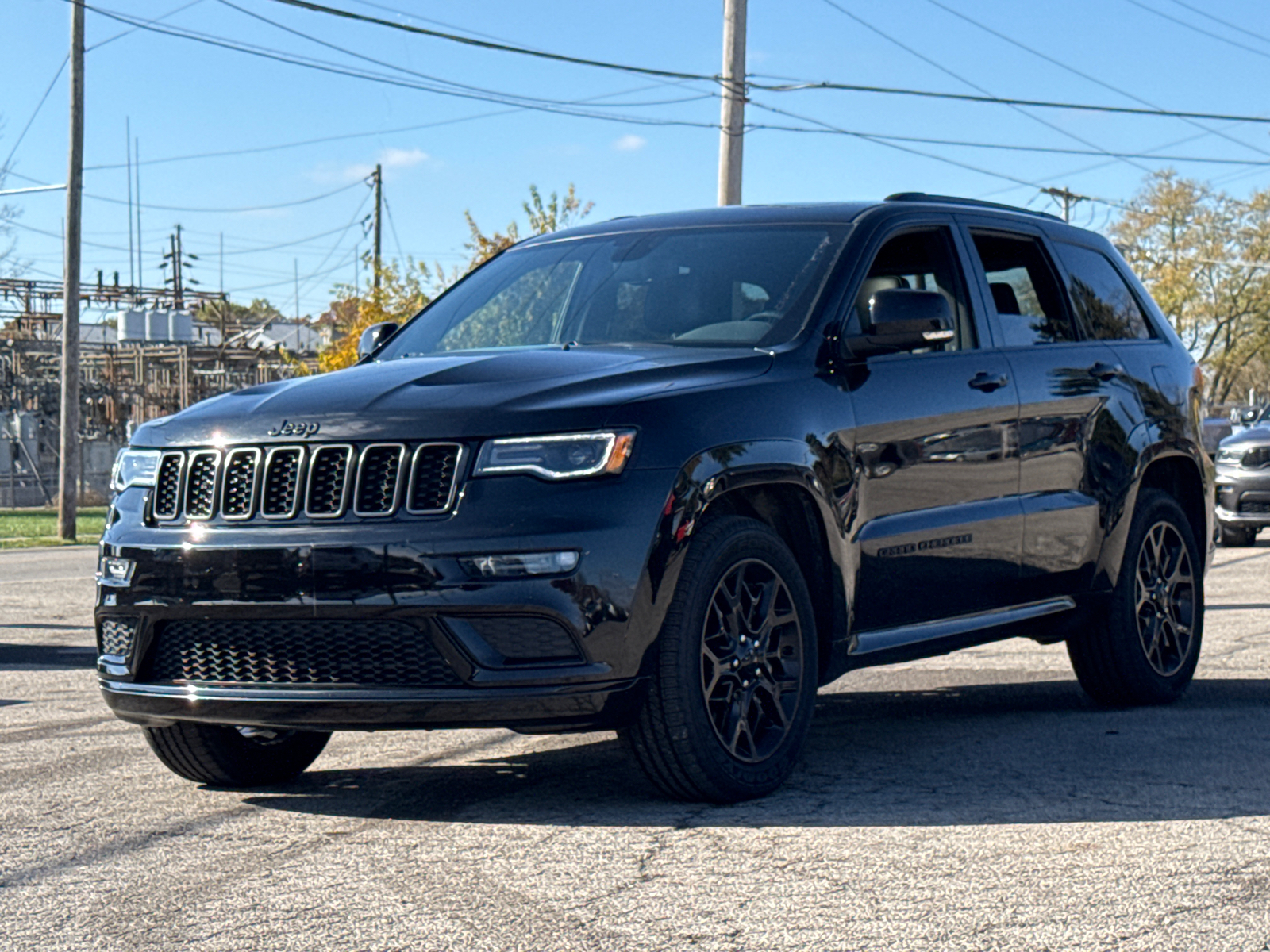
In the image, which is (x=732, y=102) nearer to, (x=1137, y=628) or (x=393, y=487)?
(x=1137, y=628)

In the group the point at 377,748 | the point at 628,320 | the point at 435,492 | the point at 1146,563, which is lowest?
the point at 377,748

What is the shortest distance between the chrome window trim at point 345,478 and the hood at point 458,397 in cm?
3

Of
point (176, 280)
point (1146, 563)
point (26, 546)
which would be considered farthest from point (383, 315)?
point (176, 280)

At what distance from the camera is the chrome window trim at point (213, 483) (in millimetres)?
4961

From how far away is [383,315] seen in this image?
36906mm

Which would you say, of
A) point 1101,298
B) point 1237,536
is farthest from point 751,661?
point 1237,536

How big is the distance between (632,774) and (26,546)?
785 inches

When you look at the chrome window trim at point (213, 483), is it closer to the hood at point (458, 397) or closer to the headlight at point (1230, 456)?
the hood at point (458, 397)

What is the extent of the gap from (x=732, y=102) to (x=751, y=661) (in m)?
12.7

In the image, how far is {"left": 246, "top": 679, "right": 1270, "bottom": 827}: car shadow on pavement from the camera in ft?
16.3

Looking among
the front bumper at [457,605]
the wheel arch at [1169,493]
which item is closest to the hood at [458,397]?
the front bumper at [457,605]

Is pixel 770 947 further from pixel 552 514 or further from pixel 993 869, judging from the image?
pixel 552 514

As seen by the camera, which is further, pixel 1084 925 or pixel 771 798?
pixel 771 798

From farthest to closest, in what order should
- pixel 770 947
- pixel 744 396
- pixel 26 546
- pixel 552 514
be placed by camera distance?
1. pixel 26 546
2. pixel 744 396
3. pixel 552 514
4. pixel 770 947
